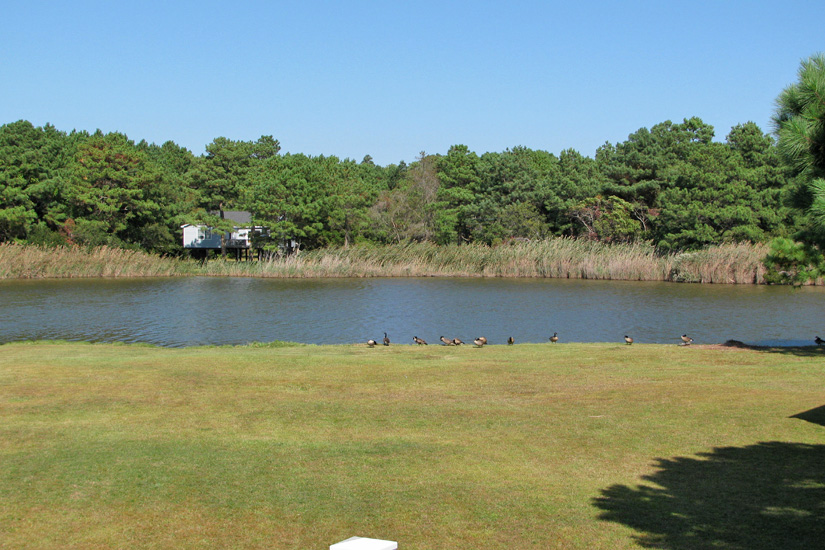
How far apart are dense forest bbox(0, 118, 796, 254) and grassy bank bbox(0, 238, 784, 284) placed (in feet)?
16.1

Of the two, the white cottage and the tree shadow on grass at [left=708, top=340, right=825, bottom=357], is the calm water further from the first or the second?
the white cottage

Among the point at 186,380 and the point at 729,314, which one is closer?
the point at 186,380

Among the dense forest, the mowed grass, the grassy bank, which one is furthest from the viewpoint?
the dense forest

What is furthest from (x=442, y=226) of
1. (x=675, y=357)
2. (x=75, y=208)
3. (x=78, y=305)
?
(x=675, y=357)

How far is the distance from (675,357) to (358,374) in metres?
6.83

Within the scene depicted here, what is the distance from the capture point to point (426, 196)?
2995 inches

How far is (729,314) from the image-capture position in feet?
99.1

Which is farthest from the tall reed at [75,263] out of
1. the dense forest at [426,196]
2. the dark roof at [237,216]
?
the dark roof at [237,216]

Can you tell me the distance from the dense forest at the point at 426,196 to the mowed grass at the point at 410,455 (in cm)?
4480

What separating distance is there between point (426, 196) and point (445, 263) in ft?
65.2

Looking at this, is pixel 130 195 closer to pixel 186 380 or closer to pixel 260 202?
pixel 260 202

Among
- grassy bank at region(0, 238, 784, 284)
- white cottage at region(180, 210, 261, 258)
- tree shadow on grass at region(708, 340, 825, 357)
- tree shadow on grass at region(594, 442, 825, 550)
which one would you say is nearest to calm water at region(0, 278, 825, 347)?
tree shadow on grass at region(708, 340, 825, 357)

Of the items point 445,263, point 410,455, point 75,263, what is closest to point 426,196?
point 445,263

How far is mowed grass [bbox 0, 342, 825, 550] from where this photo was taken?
20.0 ft
